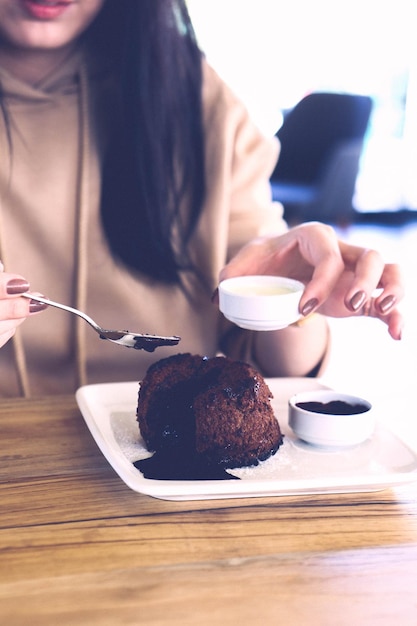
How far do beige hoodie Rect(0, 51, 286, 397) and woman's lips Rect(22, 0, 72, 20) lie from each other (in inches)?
6.5

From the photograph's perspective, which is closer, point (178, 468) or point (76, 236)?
point (178, 468)

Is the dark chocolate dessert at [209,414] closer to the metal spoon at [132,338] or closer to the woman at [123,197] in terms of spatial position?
the metal spoon at [132,338]

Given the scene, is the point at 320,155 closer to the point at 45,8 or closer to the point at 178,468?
the point at 45,8

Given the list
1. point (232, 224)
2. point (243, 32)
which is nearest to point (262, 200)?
point (232, 224)

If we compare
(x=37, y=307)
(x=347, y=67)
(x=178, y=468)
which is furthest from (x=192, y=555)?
(x=347, y=67)

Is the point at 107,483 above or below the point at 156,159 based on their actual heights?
below

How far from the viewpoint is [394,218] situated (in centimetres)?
747

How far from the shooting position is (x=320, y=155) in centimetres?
564

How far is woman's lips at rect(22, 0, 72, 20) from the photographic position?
127cm

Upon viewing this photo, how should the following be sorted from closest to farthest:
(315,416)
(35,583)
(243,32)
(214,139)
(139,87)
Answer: (35,583) < (315,416) < (139,87) < (214,139) < (243,32)

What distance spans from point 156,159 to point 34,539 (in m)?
0.87

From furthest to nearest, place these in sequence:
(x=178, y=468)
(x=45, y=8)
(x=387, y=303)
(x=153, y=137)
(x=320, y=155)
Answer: (x=320, y=155) → (x=153, y=137) → (x=45, y=8) → (x=387, y=303) → (x=178, y=468)

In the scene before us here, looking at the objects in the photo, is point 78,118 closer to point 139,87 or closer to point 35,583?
point 139,87

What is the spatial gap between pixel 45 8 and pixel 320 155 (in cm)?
456
